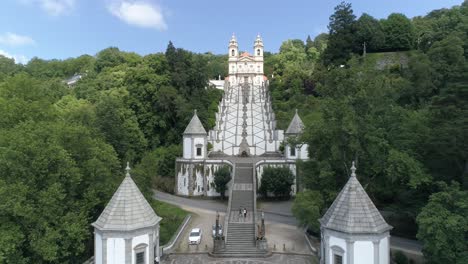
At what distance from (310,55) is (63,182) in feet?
224

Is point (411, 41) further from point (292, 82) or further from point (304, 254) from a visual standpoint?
point (304, 254)

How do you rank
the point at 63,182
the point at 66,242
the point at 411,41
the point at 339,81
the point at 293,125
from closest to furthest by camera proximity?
the point at 66,242, the point at 63,182, the point at 339,81, the point at 293,125, the point at 411,41

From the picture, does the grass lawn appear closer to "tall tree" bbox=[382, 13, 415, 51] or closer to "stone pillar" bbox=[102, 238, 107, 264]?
"stone pillar" bbox=[102, 238, 107, 264]

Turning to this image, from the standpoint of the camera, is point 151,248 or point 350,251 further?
point 151,248

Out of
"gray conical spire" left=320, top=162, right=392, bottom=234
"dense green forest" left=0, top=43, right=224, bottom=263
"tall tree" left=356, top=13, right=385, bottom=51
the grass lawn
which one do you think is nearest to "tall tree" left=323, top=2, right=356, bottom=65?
"tall tree" left=356, top=13, right=385, bottom=51

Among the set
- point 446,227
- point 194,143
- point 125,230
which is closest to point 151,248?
point 125,230

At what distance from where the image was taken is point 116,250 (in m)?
16.9

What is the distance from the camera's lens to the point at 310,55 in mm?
83312

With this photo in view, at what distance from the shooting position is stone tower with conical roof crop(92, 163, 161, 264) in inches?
663

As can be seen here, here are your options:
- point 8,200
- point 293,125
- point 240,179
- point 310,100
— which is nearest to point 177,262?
point 8,200

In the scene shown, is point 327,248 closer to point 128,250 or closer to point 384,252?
point 384,252

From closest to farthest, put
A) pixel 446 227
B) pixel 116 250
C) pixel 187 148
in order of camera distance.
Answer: pixel 116 250
pixel 446 227
pixel 187 148

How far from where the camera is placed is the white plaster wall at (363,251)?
1606cm

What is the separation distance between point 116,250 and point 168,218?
15.0m
